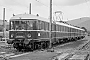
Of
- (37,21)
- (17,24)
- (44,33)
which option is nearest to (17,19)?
(17,24)

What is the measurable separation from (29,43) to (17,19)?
248 centimetres

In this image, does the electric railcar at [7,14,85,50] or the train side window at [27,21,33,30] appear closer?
the electric railcar at [7,14,85,50]

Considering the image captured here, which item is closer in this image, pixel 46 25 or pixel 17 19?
pixel 17 19

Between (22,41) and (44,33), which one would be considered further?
(44,33)

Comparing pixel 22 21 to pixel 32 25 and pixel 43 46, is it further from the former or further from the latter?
pixel 43 46

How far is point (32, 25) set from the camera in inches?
842

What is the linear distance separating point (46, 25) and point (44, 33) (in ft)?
3.90

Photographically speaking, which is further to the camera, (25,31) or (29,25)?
(29,25)

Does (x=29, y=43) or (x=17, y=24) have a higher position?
(x=17, y=24)

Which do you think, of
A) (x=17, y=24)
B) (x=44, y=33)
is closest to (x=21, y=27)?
(x=17, y=24)

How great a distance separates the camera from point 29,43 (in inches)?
825

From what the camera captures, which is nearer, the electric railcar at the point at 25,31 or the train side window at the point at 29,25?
the electric railcar at the point at 25,31

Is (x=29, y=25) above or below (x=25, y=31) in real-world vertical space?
above

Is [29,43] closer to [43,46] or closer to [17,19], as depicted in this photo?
[17,19]
